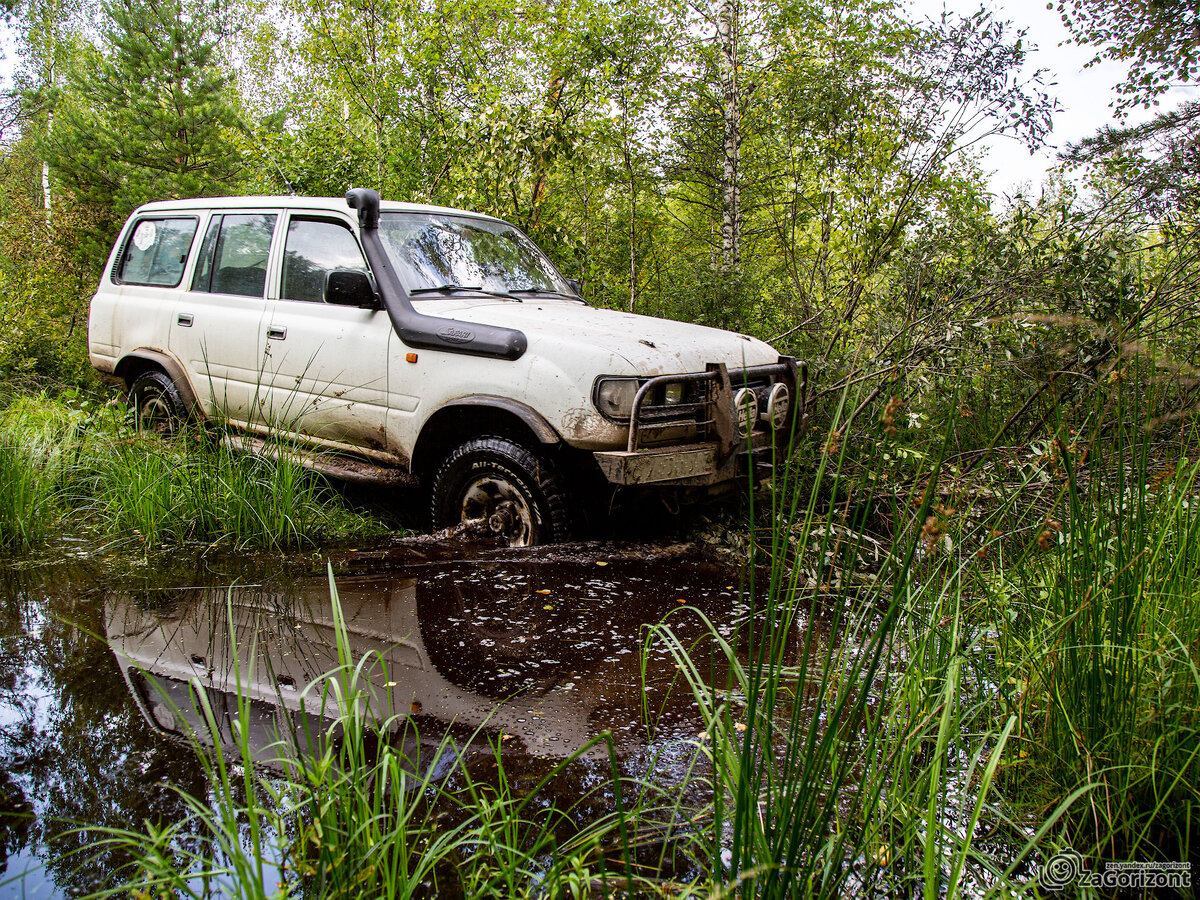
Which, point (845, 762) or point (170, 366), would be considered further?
point (170, 366)

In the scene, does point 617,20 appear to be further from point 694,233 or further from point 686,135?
point 694,233

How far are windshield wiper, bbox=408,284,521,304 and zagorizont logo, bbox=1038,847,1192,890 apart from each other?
12.8 ft

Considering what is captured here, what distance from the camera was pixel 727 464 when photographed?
4.09 meters

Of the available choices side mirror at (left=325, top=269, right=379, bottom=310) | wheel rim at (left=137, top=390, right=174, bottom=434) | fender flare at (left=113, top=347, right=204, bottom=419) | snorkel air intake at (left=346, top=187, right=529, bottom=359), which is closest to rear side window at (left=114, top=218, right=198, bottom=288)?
fender flare at (left=113, top=347, right=204, bottom=419)

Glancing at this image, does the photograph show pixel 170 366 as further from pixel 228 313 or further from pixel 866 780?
pixel 866 780

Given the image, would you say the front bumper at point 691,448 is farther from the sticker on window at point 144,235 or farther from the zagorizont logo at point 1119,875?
the sticker on window at point 144,235

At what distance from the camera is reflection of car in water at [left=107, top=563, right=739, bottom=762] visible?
7.86 ft

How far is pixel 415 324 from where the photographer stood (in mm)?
4359

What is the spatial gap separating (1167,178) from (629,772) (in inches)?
189

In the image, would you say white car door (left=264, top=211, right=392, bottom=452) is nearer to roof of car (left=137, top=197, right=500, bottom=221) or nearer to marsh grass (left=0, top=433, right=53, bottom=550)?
roof of car (left=137, top=197, right=500, bottom=221)

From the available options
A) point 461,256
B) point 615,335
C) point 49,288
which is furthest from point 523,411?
point 49,288

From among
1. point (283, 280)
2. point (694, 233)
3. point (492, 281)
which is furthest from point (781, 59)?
point (283, 280)

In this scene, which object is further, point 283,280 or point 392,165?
point 392,165

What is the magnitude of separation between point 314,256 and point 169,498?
174 centimetres
